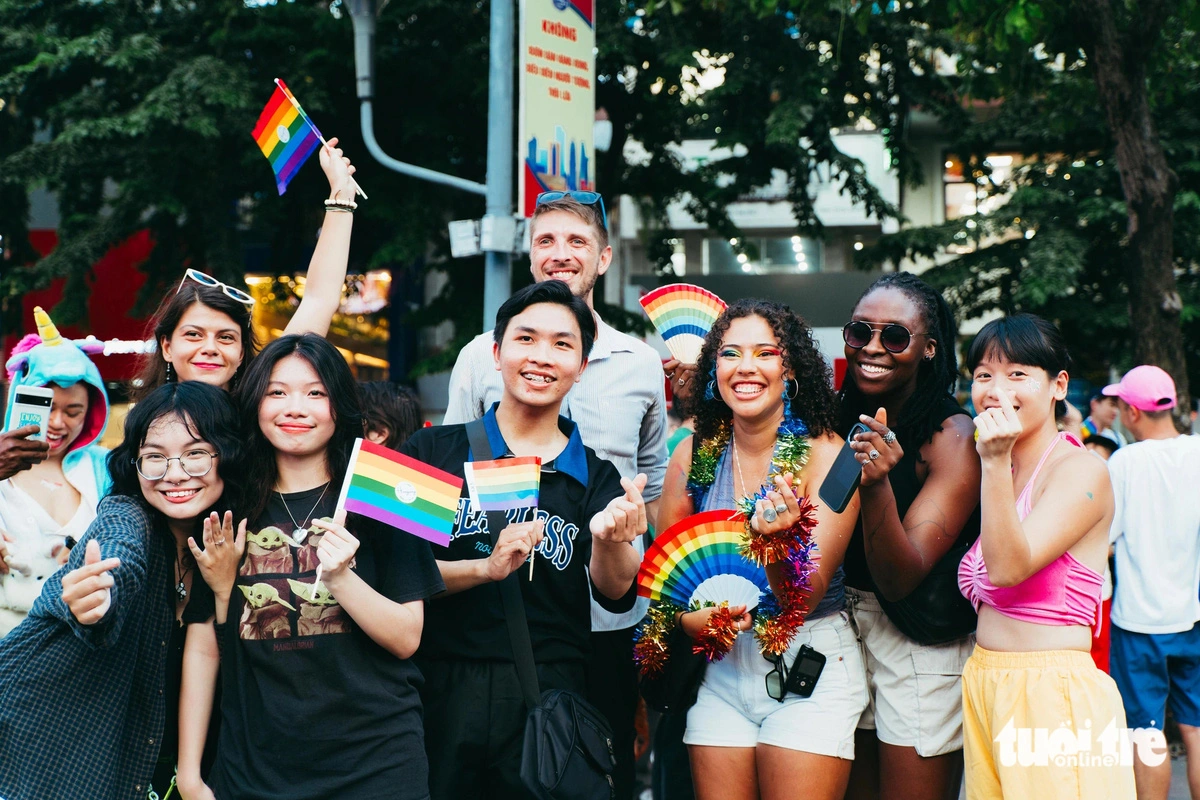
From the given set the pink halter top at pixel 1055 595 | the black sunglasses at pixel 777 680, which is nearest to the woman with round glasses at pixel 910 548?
the pink halter top at pixel 1055 595

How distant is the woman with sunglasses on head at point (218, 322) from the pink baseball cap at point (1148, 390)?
14.7 ft

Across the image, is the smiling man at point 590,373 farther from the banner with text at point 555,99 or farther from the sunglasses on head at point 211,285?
the banner with text at point 555,99

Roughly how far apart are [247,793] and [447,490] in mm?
922

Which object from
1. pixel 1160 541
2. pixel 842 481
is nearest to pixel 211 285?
pixel 842 481

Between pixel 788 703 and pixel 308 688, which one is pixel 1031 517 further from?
pixel 308 688

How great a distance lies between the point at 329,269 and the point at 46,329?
0.98 meters

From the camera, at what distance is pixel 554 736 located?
9.87 feet

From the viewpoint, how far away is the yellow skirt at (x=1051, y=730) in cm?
294

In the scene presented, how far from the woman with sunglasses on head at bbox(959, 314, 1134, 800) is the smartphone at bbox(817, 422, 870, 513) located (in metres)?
0.34

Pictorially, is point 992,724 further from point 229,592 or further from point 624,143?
point 624,143

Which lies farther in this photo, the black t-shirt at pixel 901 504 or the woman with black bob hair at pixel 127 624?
the black t-shirt at pixel 901 504

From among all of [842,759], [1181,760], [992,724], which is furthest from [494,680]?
[1181,760]

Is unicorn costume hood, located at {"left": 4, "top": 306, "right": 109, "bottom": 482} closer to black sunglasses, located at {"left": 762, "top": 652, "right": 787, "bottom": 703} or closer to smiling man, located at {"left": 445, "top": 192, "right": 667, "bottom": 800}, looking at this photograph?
smiling man, located at {"left": 445, "top": 192, "right": 667, "bottom": 800}

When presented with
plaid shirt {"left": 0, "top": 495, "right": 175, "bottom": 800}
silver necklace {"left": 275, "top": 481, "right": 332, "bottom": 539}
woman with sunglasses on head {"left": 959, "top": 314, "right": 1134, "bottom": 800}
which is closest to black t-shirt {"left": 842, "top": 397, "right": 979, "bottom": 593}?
woman with sunglasses on head {"left": 959, "top": 314, "right": 1134, "bottom": 800}
